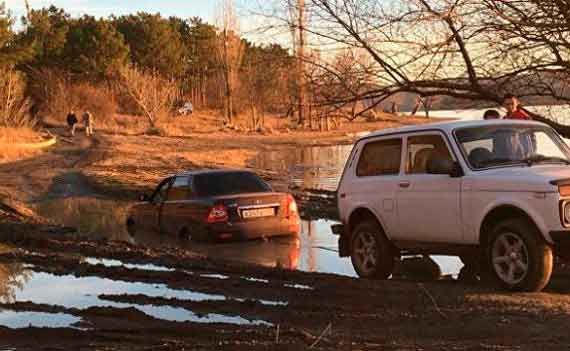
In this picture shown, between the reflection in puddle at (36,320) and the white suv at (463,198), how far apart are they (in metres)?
3.93

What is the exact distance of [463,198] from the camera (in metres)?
9.50

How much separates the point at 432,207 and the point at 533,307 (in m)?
2.11

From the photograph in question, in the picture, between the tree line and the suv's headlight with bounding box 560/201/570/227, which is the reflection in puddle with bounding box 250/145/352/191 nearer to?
the tree line

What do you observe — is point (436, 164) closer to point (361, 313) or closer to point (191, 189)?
point (361, 313)

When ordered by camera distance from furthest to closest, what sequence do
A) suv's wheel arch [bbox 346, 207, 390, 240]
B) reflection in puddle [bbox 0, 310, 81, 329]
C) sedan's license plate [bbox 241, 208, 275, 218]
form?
sedan's license plate [bbox 241, 208, 275, 218] → suv's wheel arch [bbox 346, 207, 390, 240] → reflection in puddle [bbox 0, 310, 81, 329]

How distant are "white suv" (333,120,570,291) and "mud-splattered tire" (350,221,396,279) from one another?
12mm

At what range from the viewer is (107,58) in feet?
255

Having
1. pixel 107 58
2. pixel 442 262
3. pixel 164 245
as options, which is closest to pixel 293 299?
pixel 442 262

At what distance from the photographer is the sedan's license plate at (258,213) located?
1469 cm

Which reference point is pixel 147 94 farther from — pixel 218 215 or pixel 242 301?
pixel 242 301

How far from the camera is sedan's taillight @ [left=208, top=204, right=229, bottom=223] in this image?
14.6 m

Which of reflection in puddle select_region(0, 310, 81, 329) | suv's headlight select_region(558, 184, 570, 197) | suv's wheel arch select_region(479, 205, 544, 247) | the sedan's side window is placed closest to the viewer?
reflection in puddle select_region(0, 310, 81, 329)

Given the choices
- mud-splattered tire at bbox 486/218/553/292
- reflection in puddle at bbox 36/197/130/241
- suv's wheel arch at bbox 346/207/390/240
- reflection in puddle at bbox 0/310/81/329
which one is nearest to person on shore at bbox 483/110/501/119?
suv's wheel arch at bbox 346/207/390/240

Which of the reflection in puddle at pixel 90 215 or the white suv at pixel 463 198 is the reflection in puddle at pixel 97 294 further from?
the reflection in puddle at pixel 90 215
